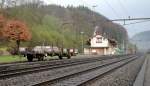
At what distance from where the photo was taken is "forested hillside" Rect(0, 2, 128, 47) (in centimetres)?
10391

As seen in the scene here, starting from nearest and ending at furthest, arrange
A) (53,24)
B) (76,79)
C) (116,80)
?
(76,79), (116,80), (53,24)

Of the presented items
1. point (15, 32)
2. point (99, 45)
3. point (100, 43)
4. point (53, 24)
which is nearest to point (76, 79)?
point (15, 32)

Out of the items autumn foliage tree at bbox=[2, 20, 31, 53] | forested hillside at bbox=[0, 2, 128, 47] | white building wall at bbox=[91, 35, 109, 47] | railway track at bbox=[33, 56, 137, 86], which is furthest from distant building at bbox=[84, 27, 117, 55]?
railway track at bbox=[33, 56, 137, 86]

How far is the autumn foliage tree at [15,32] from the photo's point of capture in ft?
275

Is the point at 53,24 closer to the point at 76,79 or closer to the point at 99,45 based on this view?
the point at 99,45

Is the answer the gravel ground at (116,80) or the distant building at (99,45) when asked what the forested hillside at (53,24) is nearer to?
the distant building at (99,45)

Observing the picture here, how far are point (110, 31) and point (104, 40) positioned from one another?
131 ft

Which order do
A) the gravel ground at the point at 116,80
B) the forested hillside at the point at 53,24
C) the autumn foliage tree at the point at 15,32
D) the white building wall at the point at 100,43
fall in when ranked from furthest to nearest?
the white building wall at the point at 100,43 < the forested hillside at the point at 53,24 < the autumn foliage tree at the point at 15,32 < the gravel ground at the point at 116,80

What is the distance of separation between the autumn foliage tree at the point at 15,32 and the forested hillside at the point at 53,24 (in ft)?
22.8

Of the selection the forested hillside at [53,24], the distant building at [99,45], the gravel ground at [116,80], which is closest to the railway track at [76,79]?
the gravel ground at [116,80]

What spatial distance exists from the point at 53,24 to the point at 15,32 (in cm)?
6868

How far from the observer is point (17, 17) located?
103875 mm

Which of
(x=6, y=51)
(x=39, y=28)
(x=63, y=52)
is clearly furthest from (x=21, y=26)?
(x=39, y=28)

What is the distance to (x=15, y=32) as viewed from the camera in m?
85.1
